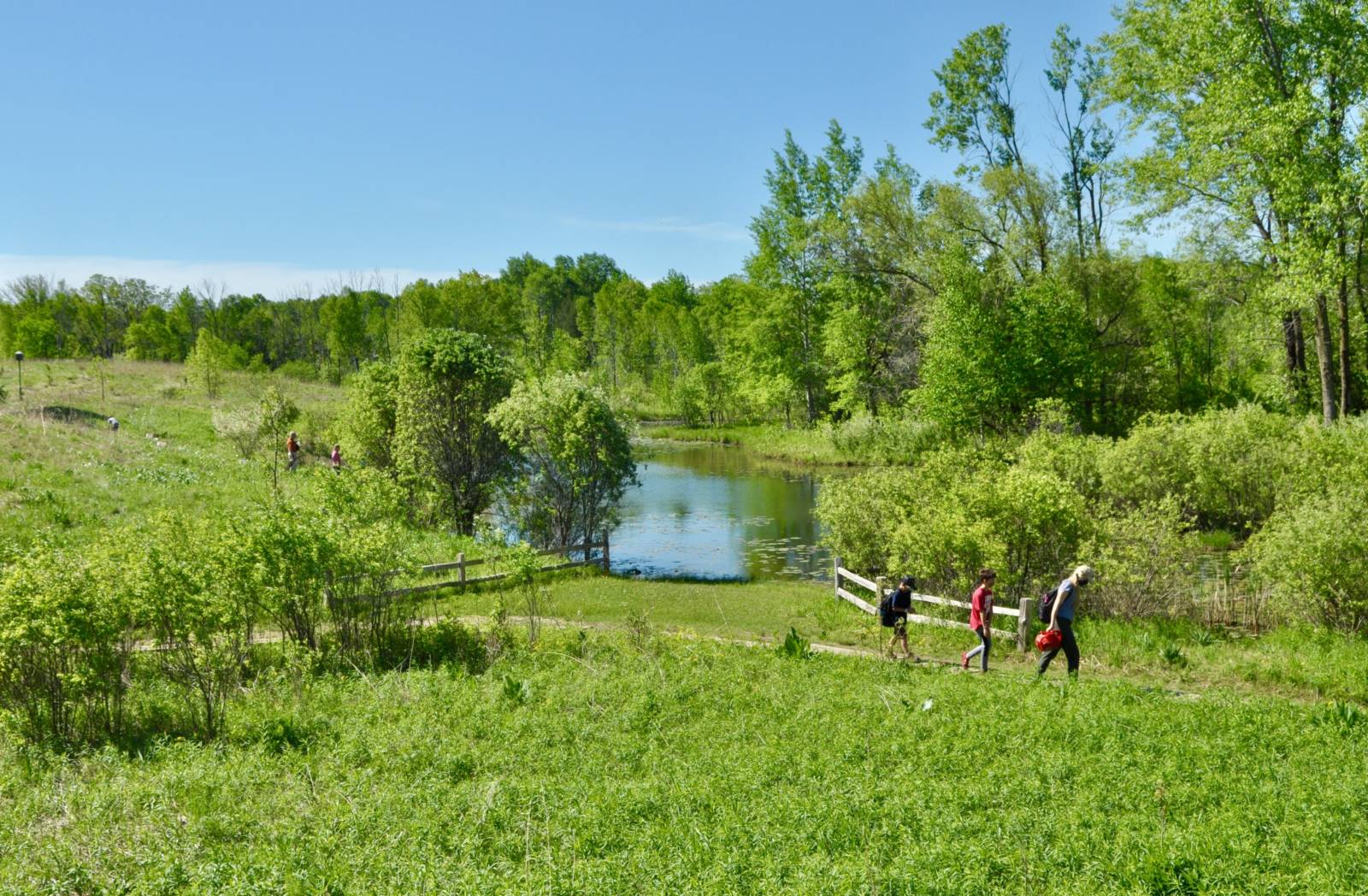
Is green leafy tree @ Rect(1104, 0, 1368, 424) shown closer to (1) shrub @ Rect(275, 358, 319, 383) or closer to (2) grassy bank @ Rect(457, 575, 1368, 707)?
(2) grassy bank @ Rect(457, 575, 1368, 707)

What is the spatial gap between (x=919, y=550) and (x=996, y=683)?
221 inches

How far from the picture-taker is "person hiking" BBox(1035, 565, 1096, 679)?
41.6 ft

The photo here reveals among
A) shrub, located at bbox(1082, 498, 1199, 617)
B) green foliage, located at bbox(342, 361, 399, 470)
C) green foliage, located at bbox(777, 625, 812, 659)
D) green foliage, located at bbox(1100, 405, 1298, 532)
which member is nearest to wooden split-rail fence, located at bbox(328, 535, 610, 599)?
green foliage, located at bbox(777, 625, 812, 659)

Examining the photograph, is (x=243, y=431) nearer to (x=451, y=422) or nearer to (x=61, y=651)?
(x=451, y=422)

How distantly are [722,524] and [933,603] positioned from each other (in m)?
15.7

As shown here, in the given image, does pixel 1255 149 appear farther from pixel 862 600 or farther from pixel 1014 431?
pixel 862 600

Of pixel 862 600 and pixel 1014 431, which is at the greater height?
pixel 1014 431

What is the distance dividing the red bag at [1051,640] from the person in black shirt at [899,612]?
2.23 metres

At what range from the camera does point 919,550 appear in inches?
704

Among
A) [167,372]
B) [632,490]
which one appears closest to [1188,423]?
[632,490]

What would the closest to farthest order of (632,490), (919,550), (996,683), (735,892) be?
(735,892) < (996,683) < (919,550) < (632,490)

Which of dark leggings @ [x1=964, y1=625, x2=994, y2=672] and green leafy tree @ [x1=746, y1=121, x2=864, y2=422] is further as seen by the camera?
green leafy tree @ [x1=746, y1=121, x2=864, y2=422]

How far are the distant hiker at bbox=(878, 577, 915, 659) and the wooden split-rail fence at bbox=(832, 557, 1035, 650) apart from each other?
1.41 feet

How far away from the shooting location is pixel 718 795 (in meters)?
8.84
